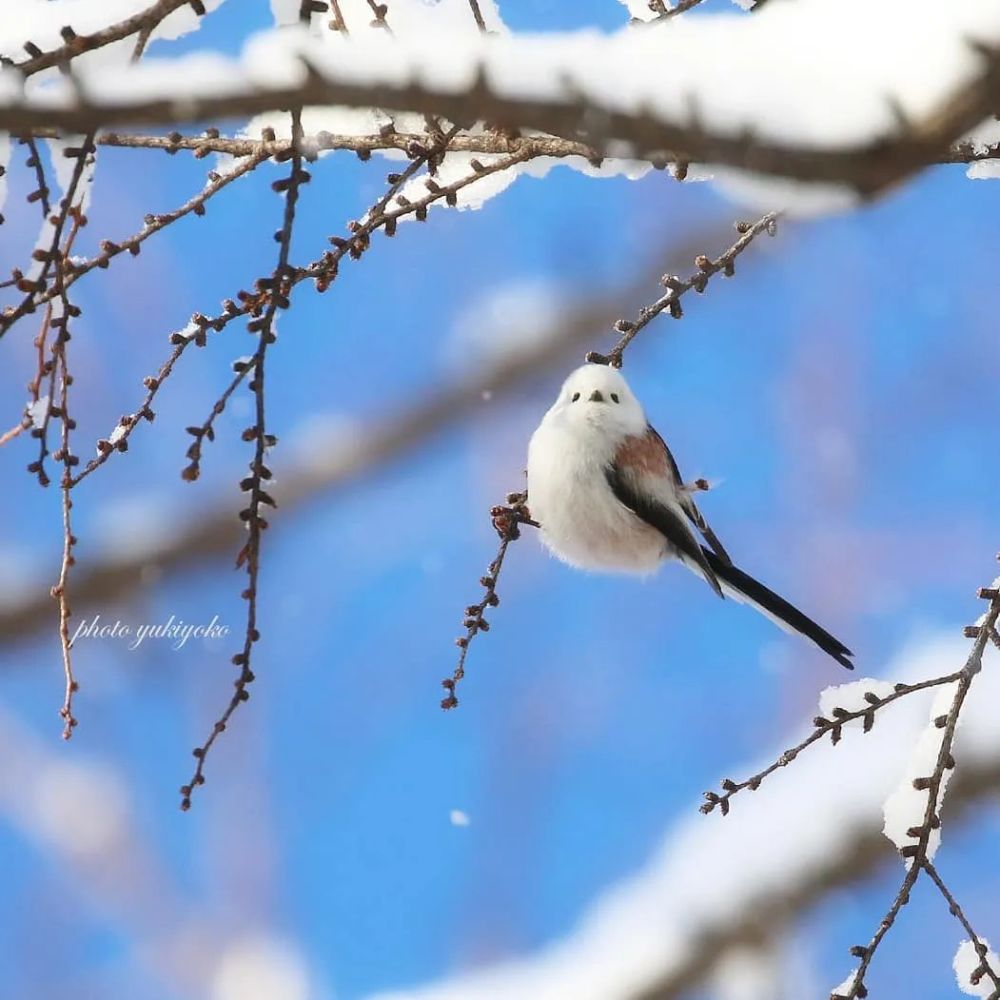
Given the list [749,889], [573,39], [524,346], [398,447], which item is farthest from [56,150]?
[524,346]

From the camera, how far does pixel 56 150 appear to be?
1320mm

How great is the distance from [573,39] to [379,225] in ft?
1.70

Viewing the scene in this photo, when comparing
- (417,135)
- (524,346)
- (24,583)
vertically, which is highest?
(524,346)

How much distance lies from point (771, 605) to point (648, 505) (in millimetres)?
218

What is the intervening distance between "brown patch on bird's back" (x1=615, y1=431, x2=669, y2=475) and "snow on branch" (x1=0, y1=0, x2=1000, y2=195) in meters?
1.04

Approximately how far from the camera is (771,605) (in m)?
1.73

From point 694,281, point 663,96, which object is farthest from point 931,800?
point 663,96

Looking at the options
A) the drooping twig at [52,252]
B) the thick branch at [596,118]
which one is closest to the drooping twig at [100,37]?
the drooping twig at [52,252]

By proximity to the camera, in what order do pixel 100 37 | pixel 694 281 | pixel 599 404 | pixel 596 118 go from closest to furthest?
pixel 596 118 < pixel 100 37 < pixel 694 281 < pixel 599 404

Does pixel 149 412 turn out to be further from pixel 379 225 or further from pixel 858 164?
pixel 858 164

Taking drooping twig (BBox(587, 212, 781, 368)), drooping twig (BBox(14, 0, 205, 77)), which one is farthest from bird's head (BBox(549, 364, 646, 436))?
drooping twig (BBox(14, 0, 205, 77))

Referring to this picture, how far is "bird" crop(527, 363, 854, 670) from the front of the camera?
167cm

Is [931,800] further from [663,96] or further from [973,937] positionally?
[663,96]

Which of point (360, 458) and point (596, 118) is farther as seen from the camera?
point (360, 458)
